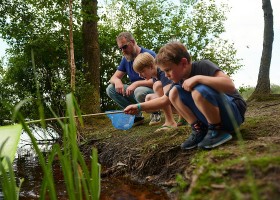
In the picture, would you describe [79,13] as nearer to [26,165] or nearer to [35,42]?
[35,42]

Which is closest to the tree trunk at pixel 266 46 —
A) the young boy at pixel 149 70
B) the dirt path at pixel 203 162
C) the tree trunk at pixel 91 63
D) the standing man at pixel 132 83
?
the tree trunk at pixel 91 63

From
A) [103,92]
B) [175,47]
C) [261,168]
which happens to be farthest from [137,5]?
[261,168]

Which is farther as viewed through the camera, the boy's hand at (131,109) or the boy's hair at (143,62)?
the boy's hair at (143,62)

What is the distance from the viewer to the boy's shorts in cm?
201

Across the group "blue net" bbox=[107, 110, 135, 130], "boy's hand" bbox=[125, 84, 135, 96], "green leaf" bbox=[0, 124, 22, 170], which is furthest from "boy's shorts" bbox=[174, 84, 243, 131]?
"blue net" bbox=[107, 110, 135, 130]

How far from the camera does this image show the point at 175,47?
213cm

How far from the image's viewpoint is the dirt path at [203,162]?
914mm

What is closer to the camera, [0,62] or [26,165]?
[26,165]

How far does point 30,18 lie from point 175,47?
5096 millimetres

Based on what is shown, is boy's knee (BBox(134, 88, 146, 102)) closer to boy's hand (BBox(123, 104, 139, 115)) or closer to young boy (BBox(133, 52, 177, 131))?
young boy (BBox(133, 52, 177, 131))

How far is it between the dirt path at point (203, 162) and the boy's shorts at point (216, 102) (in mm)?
136

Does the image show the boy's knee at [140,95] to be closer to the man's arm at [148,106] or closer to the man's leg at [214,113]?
the man's arm at [148,106]

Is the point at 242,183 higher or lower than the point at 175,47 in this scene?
lower

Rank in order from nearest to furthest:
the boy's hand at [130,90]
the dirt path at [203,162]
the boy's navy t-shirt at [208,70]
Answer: the dirt path at [203,162], the boy's navy t-shirt at [208,70], the boy's hand at [130,90]
